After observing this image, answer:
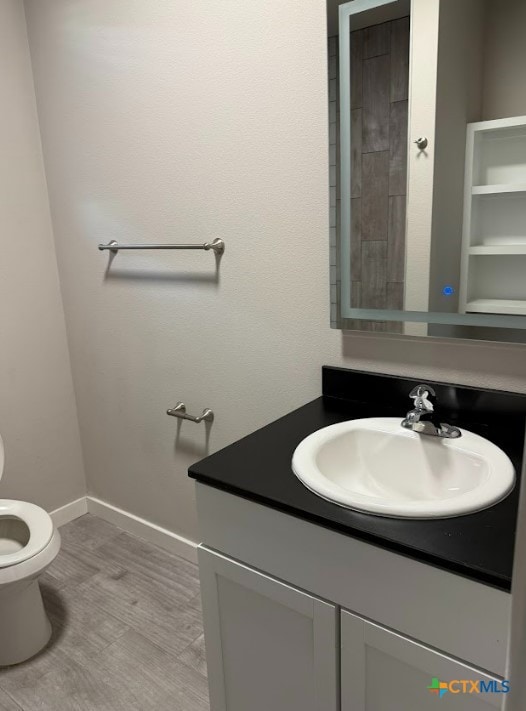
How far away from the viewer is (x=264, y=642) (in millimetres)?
1166

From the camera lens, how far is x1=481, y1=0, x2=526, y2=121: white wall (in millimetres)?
1111

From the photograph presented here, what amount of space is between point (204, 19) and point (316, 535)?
1.50m

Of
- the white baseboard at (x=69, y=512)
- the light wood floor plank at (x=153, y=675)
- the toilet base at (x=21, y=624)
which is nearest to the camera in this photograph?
the light wood floor plank at (x=153, y=675)

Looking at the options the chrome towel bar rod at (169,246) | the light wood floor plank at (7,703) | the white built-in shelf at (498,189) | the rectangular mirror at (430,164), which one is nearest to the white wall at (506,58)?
the rectangular mirror at (430,164)

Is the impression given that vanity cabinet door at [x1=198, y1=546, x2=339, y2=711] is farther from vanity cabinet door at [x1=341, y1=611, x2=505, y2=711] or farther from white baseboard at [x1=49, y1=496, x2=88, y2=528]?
white baseboard at [x1=49, y1=496, x2=88, y2=528]

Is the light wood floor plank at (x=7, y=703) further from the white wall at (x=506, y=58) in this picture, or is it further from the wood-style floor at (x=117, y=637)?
the white wall at (x=506, y=58)

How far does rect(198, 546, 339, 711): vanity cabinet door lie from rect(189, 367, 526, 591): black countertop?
0.66 feet

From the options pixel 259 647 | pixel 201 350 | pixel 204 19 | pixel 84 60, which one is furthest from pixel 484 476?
pixel 84 60

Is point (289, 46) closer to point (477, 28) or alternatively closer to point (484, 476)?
point (477, 28)

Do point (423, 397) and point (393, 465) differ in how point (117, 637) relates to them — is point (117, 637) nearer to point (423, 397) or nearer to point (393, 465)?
point (393, 465)

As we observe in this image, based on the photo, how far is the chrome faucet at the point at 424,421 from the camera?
48.5 inches

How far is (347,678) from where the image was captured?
1.04 meters

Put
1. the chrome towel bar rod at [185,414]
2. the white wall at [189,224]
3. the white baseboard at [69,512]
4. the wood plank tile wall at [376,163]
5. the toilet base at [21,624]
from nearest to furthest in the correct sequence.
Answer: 1. the wood plank tile wall at [376,163]
2. the white wall at [189,224]
3. the toilet base at [21,624]
4. the chrome towel bar rod at [185,414]
5. the white baseboard at [69,512]

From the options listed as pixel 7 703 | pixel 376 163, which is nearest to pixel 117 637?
pixel 7 703
